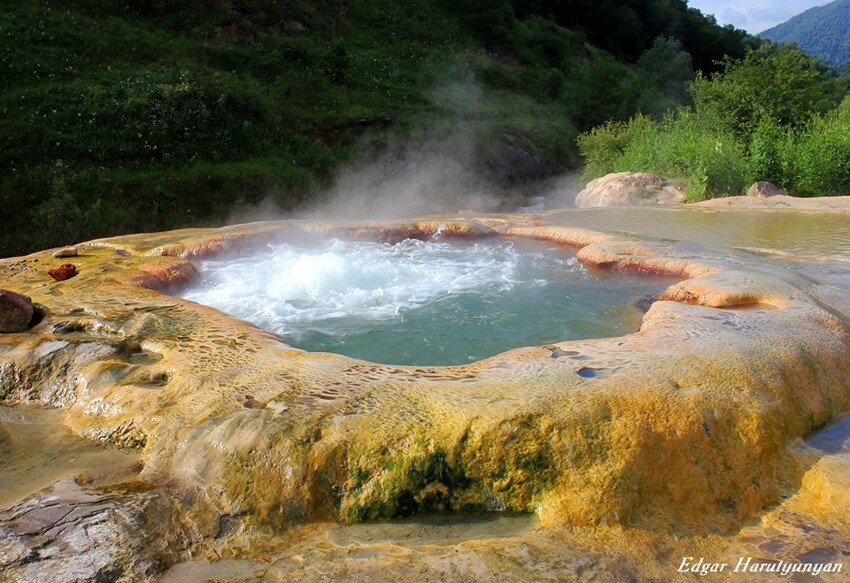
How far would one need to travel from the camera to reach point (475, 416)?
7.04 feet

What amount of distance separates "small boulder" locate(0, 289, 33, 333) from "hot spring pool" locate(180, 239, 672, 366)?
1329 mm

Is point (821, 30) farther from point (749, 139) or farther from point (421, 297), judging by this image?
point (421, 297)

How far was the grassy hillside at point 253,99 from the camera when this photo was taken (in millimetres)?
10945

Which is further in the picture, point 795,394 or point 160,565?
point 795,394

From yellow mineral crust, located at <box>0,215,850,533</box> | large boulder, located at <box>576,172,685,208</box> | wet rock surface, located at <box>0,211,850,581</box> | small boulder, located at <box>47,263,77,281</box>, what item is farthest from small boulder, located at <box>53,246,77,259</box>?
large boulder, located at <box>576,172,685,208</box>

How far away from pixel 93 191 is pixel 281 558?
1065 cm

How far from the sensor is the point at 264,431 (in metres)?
2.14

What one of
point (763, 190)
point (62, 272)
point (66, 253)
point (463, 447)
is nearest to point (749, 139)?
point (763, 190)

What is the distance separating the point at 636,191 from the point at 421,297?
681cm

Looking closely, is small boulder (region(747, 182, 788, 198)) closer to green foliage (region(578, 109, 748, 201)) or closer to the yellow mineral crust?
green foliage (region(578, 109, 748, 201))

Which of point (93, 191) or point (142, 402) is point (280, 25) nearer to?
point (93, 191)

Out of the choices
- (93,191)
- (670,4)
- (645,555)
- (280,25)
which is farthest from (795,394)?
(670,4)

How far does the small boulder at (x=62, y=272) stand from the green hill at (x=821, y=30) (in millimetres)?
166252

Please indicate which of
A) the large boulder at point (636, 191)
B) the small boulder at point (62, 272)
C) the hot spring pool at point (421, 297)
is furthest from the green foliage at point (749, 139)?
the small boulder at point (62, 272)
